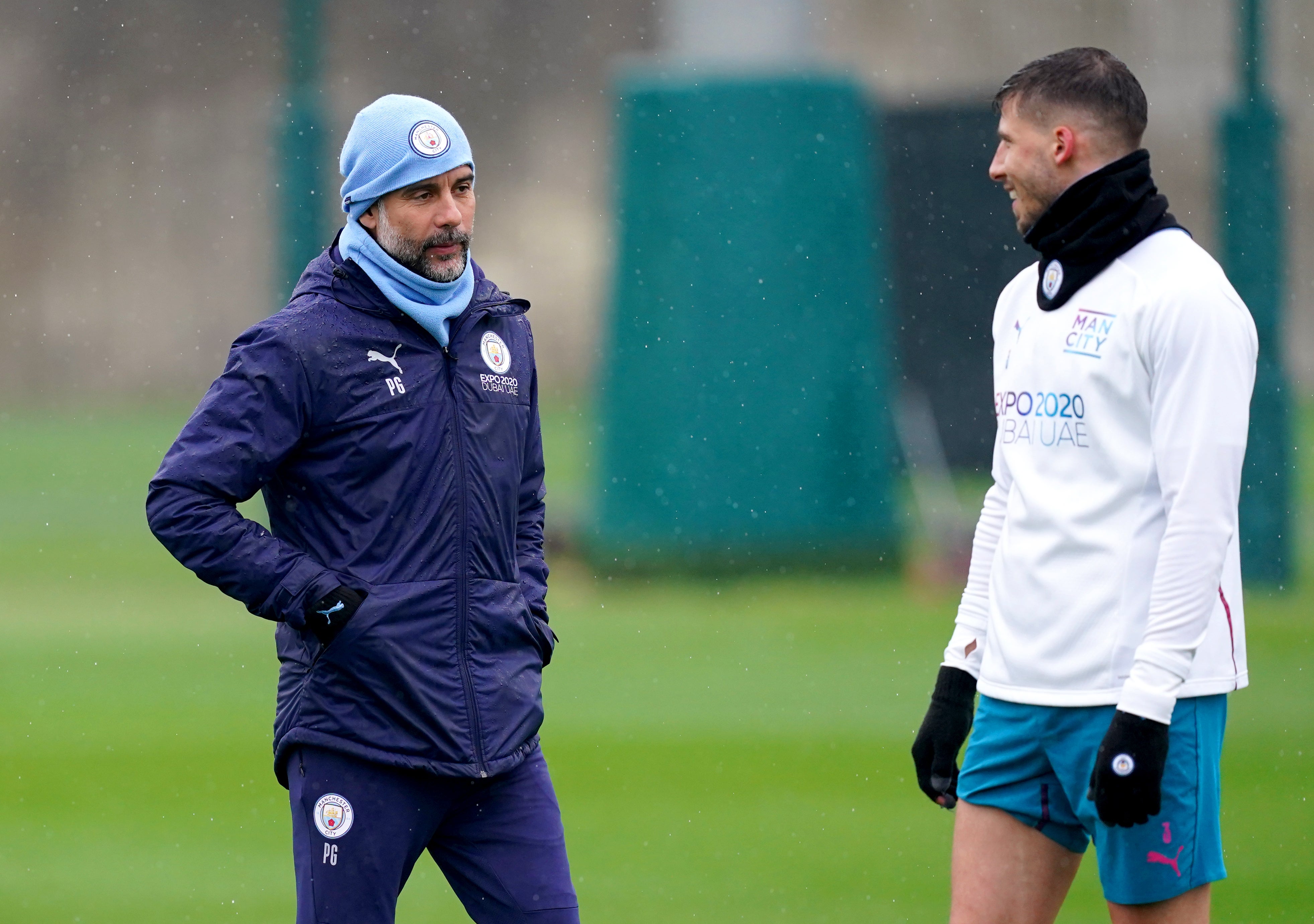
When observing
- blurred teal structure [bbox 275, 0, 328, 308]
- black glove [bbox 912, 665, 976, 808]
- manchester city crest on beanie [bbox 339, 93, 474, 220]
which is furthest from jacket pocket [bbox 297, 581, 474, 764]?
blurred teal structure [bbox 275, 0, 328, 308]

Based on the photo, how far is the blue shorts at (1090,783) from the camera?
9.68ft

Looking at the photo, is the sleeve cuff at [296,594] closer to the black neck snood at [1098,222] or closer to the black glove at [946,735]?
the black glove at [946,735]

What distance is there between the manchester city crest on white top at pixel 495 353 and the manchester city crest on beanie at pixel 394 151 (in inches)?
12.4

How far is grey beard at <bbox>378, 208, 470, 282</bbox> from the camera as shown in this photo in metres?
3.26

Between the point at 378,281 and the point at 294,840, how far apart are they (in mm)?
996

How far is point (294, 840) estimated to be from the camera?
10.5ft

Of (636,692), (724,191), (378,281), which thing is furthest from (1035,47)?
(378,281)

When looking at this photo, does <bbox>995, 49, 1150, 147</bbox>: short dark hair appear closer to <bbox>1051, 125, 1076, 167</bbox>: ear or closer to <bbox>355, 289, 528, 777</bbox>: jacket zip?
<bbox>1051, 125, 1076, 167</bbox>: ear

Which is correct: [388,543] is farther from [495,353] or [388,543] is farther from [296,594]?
[495,353]

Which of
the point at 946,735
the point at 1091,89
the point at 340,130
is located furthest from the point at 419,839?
the point at 340,130

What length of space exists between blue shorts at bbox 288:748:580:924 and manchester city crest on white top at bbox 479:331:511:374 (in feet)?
2.34

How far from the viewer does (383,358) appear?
3.19 m

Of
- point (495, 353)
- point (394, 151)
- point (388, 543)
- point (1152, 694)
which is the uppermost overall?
point (394, 151)

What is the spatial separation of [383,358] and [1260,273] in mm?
8457
